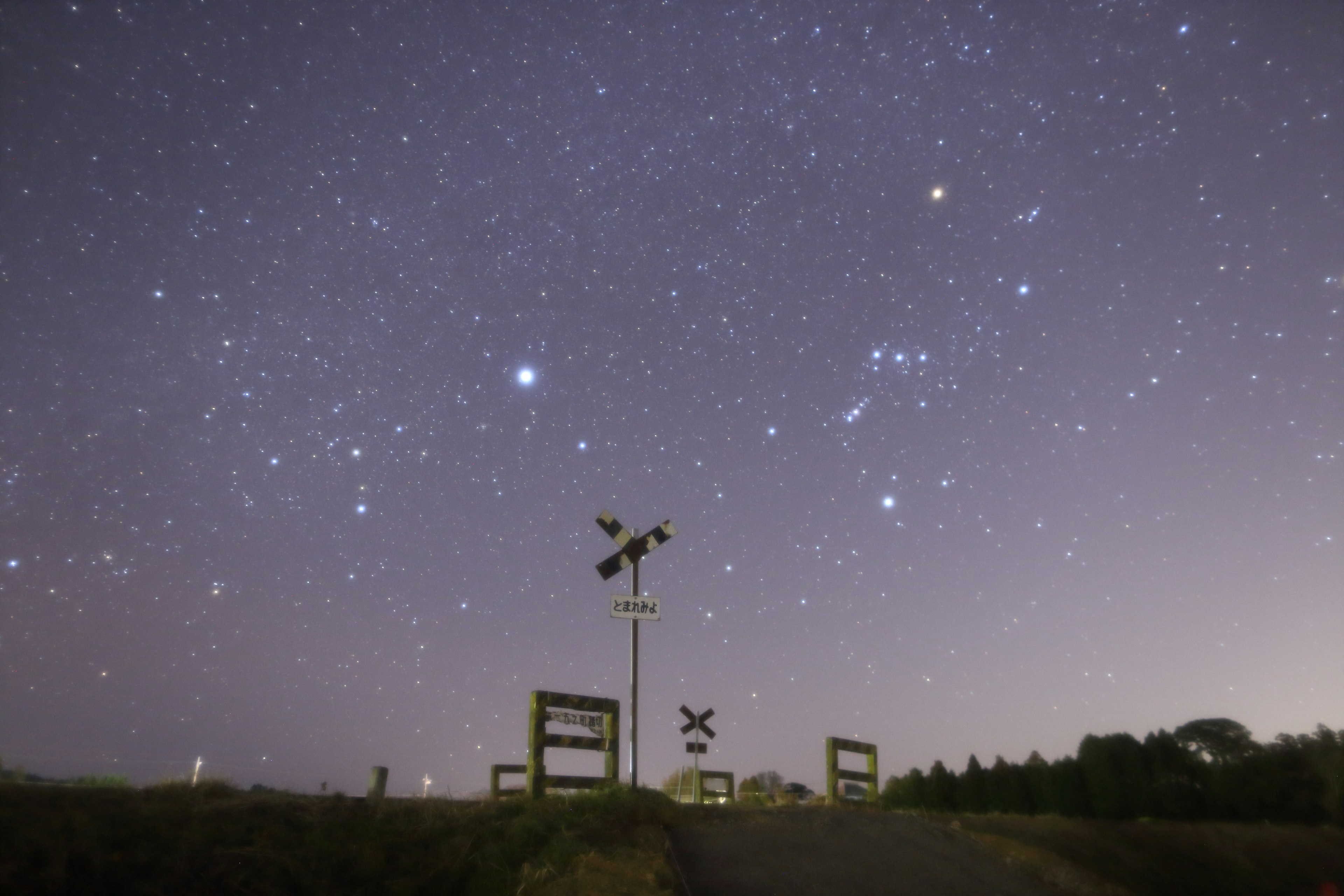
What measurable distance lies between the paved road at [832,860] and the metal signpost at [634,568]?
273cm

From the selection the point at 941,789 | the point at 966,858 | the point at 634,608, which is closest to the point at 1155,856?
the point at 966,858

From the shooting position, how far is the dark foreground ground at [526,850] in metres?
5.56

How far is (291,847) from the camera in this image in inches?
243

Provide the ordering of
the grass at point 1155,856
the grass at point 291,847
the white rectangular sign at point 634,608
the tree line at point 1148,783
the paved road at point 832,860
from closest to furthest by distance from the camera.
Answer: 1. the grass at point 291,847
2. the paved road at point 832,860
3. the grass at point 1155,856
4. the white rectangular sign at point 634,608
5. the tree line at point 1148,783

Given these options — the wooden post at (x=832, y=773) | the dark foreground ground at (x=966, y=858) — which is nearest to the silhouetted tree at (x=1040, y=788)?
the dark foreground ground at (x=966, y=858)

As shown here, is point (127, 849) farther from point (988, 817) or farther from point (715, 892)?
point (988, 817)

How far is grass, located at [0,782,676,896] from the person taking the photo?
5379 mm

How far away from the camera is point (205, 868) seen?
223 inches

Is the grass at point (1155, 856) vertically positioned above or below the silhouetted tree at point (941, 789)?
above

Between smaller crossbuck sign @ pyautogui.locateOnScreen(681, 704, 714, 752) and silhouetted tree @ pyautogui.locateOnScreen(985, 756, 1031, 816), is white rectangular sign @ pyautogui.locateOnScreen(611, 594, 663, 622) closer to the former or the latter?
smaller crossbuck sign @ pyautogui.locateOnScreen(681, 704, 714, 752)

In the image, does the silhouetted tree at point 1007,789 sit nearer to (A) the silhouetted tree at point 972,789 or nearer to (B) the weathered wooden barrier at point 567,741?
(A) the silhouetted tree at point 972,789

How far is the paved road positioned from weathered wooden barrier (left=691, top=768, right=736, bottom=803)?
1005 cm

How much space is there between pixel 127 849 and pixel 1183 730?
49.3m

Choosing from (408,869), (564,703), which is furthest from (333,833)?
(564,703)
